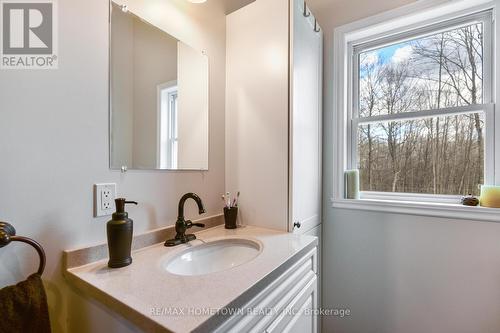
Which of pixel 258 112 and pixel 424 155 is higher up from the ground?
Answer: pixel 258 112

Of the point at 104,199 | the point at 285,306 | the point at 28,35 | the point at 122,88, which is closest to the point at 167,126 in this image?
the point at 122,88

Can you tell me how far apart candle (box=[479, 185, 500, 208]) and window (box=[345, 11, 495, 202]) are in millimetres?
102

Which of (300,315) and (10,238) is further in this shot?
(300,315)

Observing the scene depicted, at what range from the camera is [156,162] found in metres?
1.01

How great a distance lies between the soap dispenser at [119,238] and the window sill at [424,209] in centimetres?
126

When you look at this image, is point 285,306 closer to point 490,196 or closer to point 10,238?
point 10,238

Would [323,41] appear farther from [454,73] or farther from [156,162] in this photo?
[156,162]

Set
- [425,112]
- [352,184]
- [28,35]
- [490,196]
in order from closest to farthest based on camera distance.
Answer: [28,35]
[490,196]
[425,112]
[352,184]

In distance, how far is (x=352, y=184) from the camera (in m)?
1.52

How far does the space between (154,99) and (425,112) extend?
1558 mm

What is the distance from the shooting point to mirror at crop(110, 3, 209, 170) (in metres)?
0.89

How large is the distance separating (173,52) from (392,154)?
1.47 m

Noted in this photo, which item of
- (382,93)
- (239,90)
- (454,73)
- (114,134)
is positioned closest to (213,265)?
(114,134)

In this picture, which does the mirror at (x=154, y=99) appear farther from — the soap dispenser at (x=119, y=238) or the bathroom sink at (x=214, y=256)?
the bathroom sink at (x=214, y=256)
